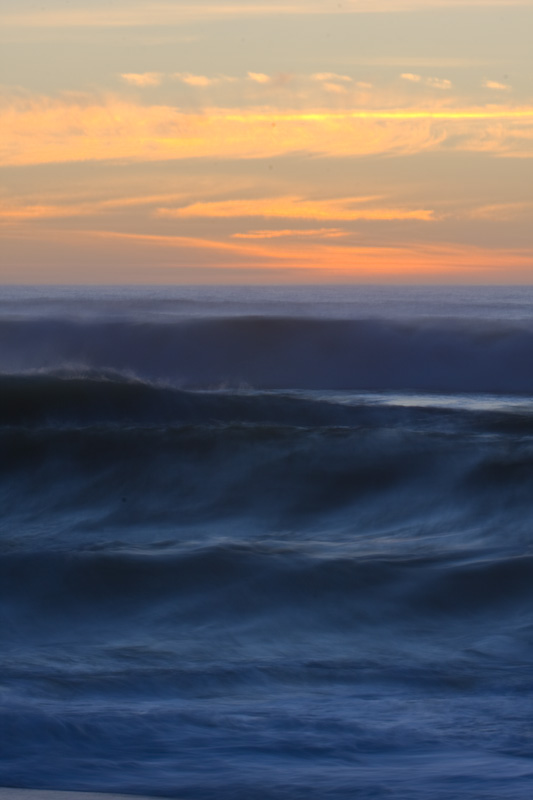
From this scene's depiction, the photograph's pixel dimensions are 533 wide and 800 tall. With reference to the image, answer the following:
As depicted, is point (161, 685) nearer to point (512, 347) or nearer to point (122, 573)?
point (122, 573)

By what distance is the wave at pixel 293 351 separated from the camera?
1808 cm

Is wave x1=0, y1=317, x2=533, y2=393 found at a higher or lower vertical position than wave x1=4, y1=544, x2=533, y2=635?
higher

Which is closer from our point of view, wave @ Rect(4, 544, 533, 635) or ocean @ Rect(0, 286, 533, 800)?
ocean @ Rect(0, 286, 533, 800)

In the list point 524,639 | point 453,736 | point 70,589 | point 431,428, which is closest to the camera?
point 453,736

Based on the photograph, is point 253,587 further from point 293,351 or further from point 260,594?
point 293,351

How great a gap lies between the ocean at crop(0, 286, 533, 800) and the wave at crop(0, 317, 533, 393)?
19.8 feet

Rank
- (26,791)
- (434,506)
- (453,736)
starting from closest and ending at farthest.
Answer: (26,791) → (453,736) → (434,506)

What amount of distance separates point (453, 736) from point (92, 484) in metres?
5.55

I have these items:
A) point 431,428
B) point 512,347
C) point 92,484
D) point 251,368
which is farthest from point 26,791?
point 512,347

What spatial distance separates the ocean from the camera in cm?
Result: 286

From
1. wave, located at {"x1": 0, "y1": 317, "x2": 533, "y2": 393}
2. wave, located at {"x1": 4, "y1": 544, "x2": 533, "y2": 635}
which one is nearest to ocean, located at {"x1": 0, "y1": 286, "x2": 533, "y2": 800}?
wave, located at {"x1": 4, "y1": 544, "x2": 533, "y2": 635}

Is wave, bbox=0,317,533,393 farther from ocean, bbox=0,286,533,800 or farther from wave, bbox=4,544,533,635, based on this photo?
wave, bbox=4,544,533,635

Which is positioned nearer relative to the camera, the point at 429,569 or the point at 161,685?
the point at 161,685

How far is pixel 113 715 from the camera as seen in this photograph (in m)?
3.16
